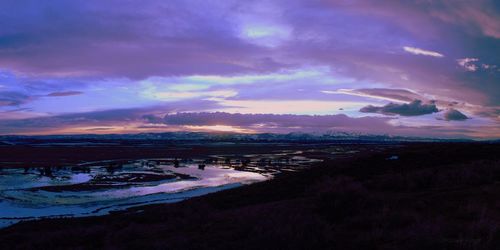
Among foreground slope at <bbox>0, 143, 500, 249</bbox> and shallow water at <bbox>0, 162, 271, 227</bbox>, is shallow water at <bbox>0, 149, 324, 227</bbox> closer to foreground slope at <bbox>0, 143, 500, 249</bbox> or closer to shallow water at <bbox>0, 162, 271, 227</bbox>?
shallow water at <bbox>0, 162, 271, 227</bbox>

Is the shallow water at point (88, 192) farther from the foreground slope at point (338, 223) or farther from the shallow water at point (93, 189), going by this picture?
the foreground slope at point (338, 223)

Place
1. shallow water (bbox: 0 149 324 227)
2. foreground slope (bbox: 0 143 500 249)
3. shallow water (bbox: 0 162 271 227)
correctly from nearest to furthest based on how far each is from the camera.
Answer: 1. foreground slope (bbox: 0 143 500 249)
2. shallow water (bbox: 0 162 271 227)
3. shallow water (bbox: 0 149 324 227)

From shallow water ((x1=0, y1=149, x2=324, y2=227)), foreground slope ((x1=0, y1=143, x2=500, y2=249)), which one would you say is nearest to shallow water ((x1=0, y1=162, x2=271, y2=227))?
shallow water ((x1=0, y1=149, x2=324, y2=227))

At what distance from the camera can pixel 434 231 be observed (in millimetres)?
9203

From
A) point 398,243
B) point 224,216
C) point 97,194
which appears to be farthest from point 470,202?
point 97,194

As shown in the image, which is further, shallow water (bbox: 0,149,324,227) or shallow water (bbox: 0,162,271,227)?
shallow water (bbox: 0,149,324,227)

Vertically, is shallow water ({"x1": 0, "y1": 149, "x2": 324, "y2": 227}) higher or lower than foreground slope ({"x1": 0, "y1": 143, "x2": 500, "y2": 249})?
lower

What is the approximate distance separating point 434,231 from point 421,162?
26.4 m

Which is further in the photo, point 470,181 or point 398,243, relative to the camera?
point 470,181

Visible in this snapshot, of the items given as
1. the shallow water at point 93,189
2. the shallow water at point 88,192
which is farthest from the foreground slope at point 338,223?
the shallow water at point 93,189

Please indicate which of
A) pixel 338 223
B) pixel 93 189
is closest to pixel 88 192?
pixel 93 189

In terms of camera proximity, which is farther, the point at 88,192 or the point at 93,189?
the point at 93,189

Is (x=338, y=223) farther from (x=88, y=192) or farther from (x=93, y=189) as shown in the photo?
(x=93, y=189)

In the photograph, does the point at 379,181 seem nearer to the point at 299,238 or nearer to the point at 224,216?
the point at 224,216
